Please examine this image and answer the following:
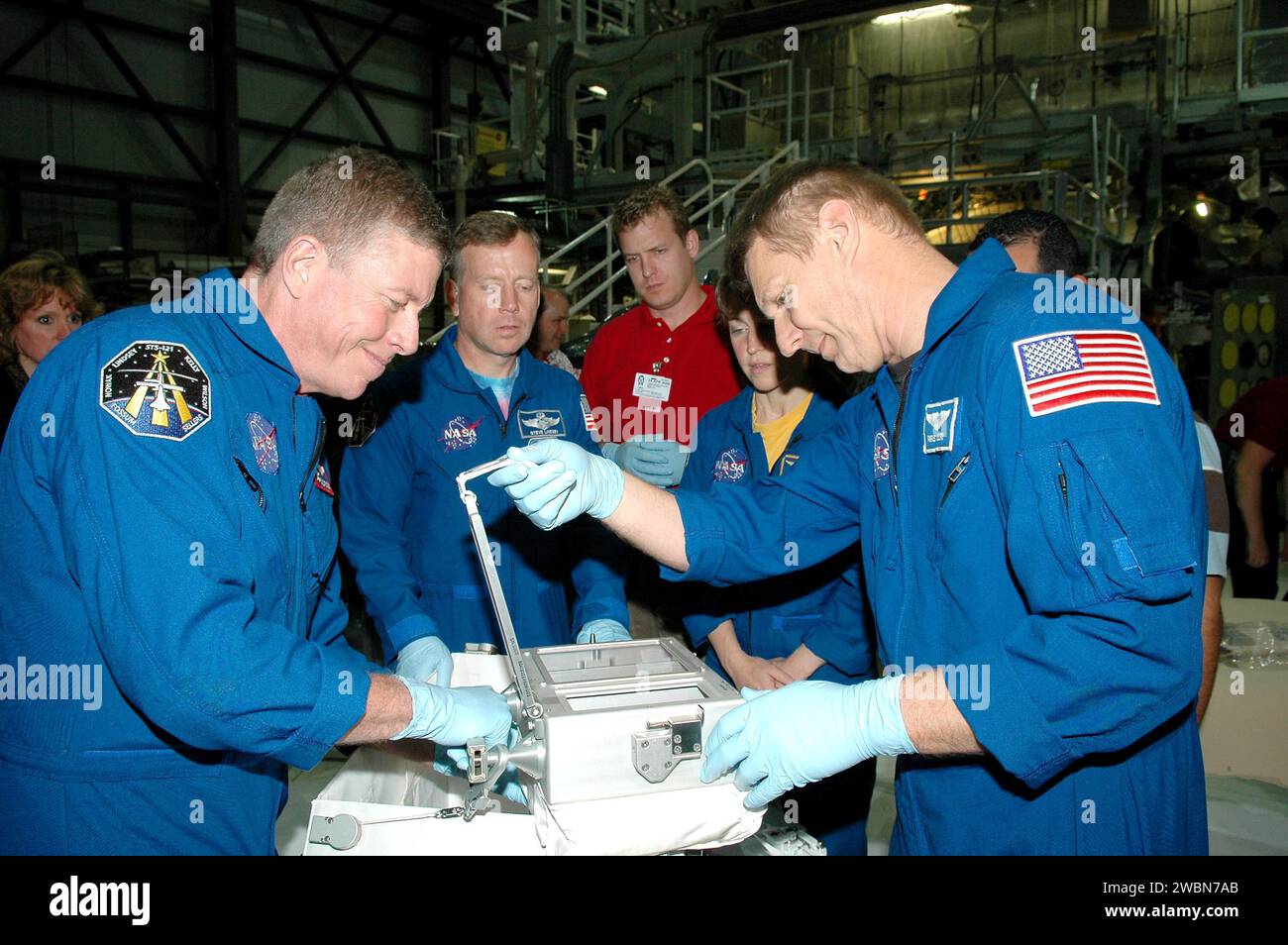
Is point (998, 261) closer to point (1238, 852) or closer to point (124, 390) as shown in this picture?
point (124, 390)

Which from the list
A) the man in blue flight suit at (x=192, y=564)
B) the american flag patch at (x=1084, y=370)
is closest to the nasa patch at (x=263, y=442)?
the man in blue flight suit at (x=192, y=564)

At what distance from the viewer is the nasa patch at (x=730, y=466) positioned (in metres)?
2.71

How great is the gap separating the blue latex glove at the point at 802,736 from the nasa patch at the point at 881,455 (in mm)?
418

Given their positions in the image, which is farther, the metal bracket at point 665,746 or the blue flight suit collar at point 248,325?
the blue flight suit collar at point 248,325

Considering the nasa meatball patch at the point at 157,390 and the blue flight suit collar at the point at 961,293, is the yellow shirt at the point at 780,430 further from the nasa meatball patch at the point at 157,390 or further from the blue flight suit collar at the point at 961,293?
the nasa meatball patch at the point at 157,390

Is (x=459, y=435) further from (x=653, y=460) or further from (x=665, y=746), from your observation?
(x=665, y=746)

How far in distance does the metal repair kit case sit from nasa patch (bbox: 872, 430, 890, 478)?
0.50 metres

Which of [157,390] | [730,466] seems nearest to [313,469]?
[157,390]

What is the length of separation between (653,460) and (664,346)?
66 centimetres

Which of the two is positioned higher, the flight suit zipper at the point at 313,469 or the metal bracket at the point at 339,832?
the flight suit zipper at the point at 313,469

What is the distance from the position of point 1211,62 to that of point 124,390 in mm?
12611

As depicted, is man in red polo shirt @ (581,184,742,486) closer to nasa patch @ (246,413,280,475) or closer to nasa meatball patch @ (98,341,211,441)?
nasa patch @ (246,413,280,475)

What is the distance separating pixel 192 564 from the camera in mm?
1327
